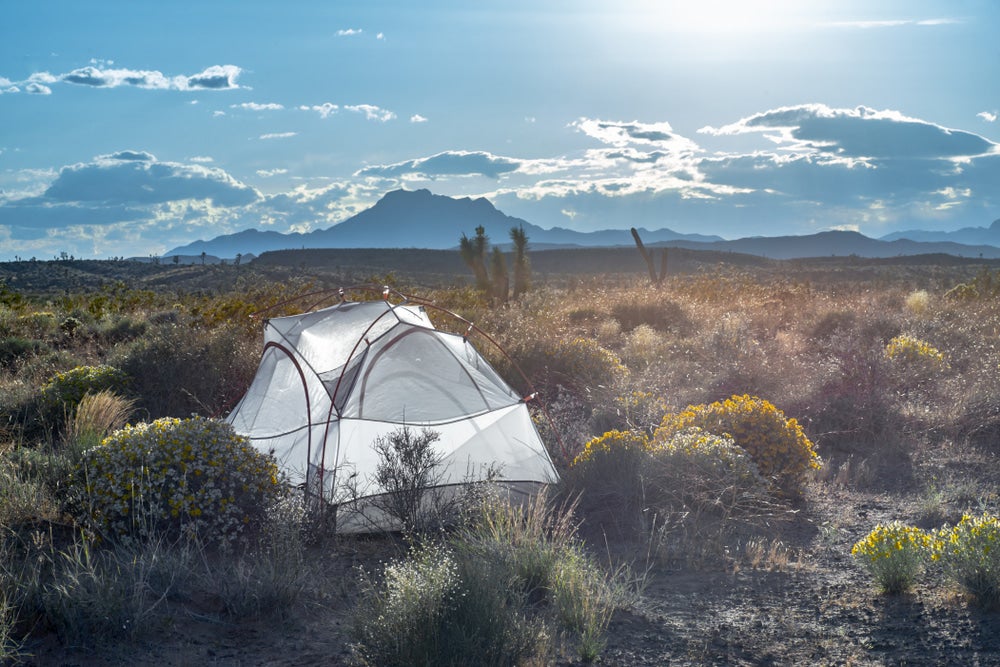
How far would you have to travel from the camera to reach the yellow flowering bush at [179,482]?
5941 mm

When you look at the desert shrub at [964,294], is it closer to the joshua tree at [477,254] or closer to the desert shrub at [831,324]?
the desert shrub at [831,324]

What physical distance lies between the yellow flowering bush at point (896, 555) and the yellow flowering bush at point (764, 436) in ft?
7.10

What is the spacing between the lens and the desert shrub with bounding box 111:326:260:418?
11.2m

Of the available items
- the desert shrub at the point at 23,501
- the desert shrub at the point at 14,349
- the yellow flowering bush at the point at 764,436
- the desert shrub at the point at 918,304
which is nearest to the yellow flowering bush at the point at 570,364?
the yellow flowering bush at the point at 764,436

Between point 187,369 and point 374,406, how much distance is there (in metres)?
5.49

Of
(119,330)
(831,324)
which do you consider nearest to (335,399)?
(831,324)

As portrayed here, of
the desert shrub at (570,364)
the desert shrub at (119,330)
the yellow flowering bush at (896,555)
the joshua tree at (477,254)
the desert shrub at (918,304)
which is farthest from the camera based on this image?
the joshua tree at (477,254)

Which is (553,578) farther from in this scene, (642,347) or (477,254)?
(477,254)

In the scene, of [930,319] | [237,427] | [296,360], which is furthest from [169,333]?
[930,319]

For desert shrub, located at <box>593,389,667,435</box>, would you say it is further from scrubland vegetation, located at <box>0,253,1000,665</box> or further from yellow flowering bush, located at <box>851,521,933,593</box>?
yellow flowering bush, located at <box>851,521,933,593</box>

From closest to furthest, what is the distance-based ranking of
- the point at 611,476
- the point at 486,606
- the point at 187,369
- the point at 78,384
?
the point at 486,606
the point at 611,476
the point at 78,384
the point at 187,369

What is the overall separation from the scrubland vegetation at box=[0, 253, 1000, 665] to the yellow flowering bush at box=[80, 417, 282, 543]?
0.02 m

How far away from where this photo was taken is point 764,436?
765cm

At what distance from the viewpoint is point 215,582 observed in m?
5.15
